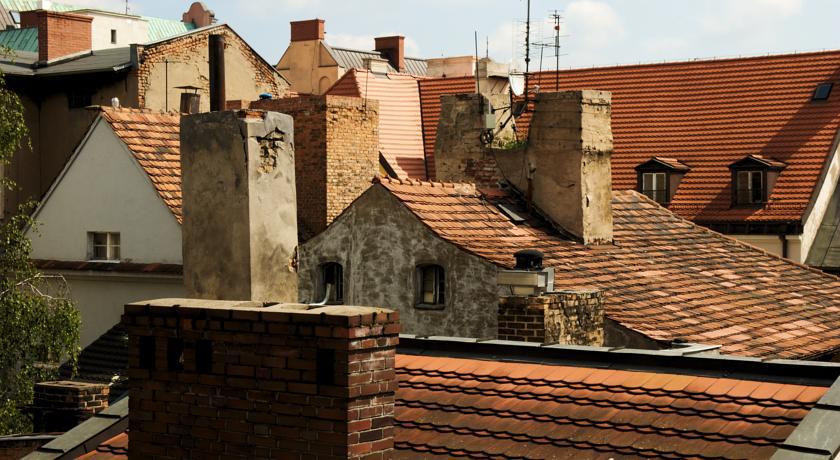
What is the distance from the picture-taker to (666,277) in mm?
23031

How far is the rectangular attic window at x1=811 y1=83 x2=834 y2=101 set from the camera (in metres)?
42.0

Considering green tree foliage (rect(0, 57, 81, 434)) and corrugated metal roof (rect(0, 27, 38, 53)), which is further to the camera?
corrugated metal roof (rect(0, 27, 38, 53))

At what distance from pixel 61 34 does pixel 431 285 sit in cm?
2511

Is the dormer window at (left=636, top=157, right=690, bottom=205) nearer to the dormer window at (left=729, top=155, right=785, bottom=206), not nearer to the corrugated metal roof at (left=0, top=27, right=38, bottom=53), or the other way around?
the dormer window at (left=729, top=155, right=785, bottom=206)

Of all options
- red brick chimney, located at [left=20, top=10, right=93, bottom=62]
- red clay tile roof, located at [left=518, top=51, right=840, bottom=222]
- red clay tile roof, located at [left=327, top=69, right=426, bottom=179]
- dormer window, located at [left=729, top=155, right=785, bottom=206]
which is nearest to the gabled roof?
red clay tile roof, located at [left=518, top=51, right=840, bottom=222]

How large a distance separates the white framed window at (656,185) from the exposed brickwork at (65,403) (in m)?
28.4

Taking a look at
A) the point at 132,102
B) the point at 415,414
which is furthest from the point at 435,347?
the point at 132,102

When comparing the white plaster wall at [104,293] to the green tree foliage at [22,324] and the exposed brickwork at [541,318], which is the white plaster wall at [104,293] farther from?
the exposed brickwork at [541,318]

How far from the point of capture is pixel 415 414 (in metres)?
10.1

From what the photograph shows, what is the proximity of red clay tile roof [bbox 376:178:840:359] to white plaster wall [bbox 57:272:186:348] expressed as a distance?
23.2 feet

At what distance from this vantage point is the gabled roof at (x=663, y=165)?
42125 millimetres

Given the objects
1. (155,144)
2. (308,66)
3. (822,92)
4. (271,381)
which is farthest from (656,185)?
(271,381)

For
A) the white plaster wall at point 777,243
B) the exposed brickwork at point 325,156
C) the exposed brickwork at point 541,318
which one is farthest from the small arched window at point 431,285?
the white plaster wall at point 777,243

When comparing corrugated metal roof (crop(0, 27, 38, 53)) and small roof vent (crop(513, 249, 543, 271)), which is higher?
corrugated metal roof (crop(0, 27, 38, 53))
